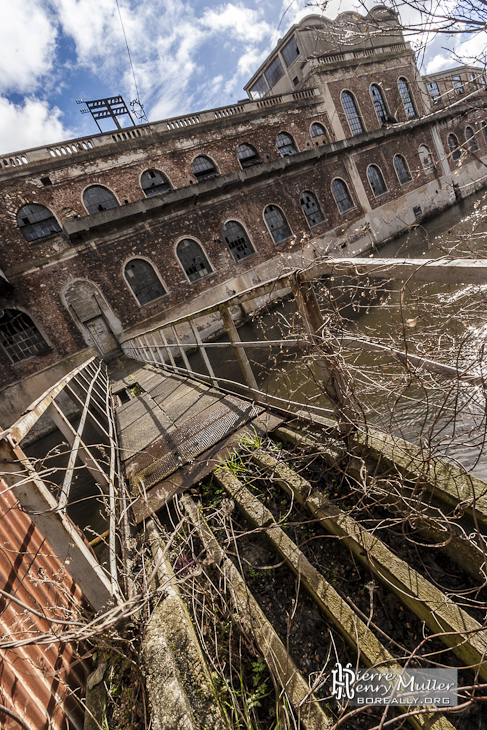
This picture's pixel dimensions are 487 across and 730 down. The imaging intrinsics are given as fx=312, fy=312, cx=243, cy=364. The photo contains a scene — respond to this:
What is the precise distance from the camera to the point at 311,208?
16625 mm

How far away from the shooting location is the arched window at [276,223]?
15430 mm

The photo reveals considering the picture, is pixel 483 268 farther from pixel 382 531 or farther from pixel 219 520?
pixel 219 520

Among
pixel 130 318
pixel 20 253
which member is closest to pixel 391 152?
pixel 130 318

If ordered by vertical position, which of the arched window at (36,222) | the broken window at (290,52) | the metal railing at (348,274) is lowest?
the metal railing at (348,274)

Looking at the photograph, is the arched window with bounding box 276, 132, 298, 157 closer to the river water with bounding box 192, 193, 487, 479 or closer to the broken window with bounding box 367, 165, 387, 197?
the broken window with bounding box 367, 165, 387, 197

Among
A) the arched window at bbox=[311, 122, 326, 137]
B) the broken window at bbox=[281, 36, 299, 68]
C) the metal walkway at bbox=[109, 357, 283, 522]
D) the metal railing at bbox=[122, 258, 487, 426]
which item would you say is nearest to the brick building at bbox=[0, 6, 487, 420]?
the arched window at bbox=[311, 122, 326, 137]

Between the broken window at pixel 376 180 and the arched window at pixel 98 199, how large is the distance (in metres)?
14.4

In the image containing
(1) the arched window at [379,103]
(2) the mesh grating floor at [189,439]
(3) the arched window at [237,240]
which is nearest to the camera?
(2) the mesh grating floor at [189,439]

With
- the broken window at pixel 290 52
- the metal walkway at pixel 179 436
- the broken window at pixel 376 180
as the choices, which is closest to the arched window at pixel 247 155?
the broken window at pixel 376 180

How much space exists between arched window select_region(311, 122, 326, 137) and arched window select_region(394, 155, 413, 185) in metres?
5.07

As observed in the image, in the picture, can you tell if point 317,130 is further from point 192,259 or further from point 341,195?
point 192,259

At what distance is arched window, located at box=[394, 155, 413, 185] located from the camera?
1920cm

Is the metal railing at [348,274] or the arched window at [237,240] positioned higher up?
the arched window at [237,240]

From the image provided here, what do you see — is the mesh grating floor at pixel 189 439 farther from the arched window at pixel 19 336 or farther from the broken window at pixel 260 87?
the broken window at pixel 260 87
